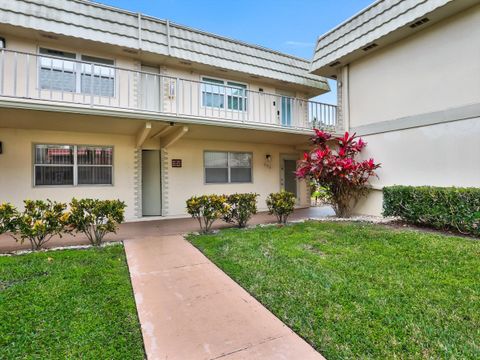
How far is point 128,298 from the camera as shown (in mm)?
3279

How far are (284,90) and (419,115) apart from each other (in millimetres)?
5725

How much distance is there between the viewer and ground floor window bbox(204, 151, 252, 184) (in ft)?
33.2

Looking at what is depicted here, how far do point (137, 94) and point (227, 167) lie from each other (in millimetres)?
3983

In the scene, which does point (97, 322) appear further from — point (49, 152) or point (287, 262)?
point (49, 152)

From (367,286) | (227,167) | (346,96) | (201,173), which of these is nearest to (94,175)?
(201,173)

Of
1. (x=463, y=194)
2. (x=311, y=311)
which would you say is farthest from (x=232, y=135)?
(x=311, y=311)

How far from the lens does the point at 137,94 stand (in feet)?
28.3

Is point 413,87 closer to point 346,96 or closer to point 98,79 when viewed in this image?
point 346,96

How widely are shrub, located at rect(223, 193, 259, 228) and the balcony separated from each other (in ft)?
7.67

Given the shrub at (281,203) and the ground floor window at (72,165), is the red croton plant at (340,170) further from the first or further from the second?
the ground floor window at (72,165)

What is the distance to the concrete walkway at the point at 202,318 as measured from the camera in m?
2.35

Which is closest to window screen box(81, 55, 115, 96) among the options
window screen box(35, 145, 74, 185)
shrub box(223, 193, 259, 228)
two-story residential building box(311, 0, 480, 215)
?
window screen box(35, 145, 74, 185)

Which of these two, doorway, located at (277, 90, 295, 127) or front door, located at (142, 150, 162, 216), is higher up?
doorway, located at (277, 90, 295, 127)

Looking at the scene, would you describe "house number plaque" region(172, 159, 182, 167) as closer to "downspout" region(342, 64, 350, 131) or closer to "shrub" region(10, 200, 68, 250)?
"shrub" region(10, 200, 68, 250)
